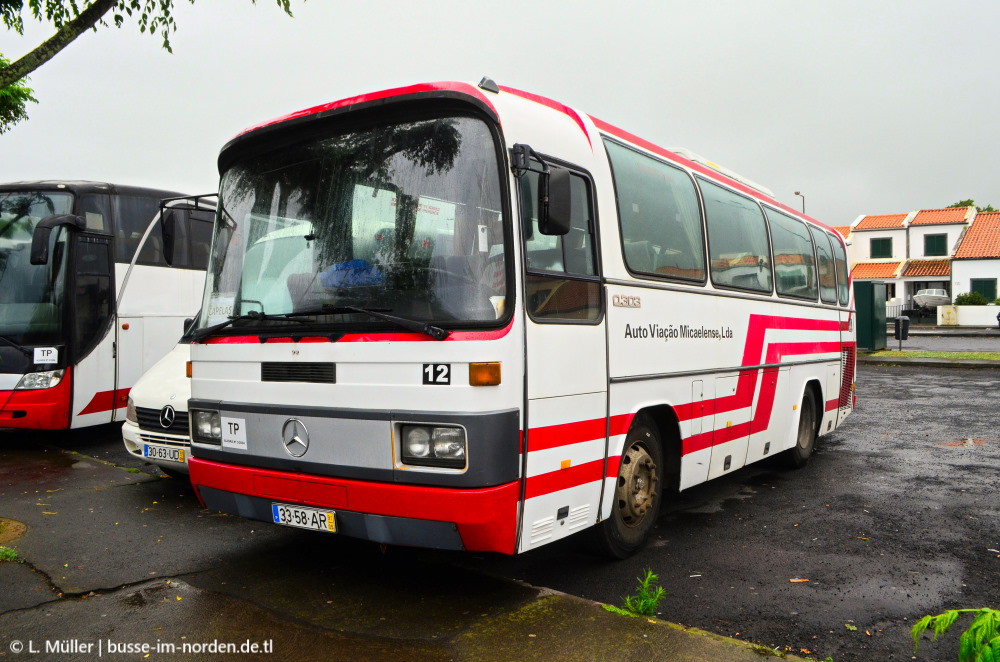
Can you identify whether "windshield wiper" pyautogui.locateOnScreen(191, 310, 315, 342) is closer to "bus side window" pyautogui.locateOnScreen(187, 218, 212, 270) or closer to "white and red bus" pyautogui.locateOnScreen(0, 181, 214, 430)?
"white and red bus" pyautogui.locateOnScreen(0, 181, 214, 430)

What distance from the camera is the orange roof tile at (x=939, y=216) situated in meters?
57.3

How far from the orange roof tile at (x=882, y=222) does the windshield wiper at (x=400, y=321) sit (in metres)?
62.5

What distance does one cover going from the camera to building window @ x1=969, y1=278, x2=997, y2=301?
52.3 m

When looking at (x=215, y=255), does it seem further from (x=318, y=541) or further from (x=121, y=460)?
→ (x=121, y=460)

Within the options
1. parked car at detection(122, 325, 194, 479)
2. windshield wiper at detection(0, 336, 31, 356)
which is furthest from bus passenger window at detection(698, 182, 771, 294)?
windshield wiper at detection(0, 336, 31, 356)

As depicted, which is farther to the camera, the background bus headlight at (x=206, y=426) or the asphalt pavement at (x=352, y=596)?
the background bus headlight at (x=206, y=426)

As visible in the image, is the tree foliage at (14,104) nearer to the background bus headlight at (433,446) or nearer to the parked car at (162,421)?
the parked car at (162,421)

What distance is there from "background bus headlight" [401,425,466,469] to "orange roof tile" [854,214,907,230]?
62.5 meters

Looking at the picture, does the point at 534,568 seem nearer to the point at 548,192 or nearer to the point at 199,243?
the point at 548,192

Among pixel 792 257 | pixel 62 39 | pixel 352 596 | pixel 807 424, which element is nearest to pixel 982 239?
pixel 807 424

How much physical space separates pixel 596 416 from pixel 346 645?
2005 millimetres

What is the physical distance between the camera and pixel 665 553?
6016 millimetres

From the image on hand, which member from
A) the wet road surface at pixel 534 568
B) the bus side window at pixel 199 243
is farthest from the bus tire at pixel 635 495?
the bus side window at pixel 199 243

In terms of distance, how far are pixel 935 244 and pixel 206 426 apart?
62876mm
